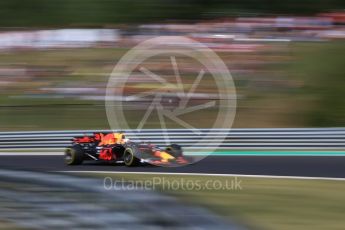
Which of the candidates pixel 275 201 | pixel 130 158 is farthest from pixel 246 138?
pixel 275 201

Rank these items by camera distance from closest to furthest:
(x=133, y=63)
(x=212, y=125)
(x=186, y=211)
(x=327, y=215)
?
1. (x=186, y=211)
2. (x=327, y=215)
3. (x=212, y=125)
4. (x=133, y=63)

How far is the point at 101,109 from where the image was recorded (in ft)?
63.8

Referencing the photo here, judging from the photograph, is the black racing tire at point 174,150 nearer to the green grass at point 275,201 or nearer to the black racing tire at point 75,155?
the green grass at point 275,201

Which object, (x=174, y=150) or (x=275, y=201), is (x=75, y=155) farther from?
(x=275, y=201)

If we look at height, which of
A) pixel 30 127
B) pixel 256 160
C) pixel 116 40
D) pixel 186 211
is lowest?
pixel 186 211

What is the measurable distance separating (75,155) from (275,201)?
3329 millimetres

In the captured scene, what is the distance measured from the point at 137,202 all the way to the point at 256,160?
6.56 meters

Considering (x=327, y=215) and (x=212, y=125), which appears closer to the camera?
(x=327, y=215)

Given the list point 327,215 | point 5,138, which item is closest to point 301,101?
point 5,138

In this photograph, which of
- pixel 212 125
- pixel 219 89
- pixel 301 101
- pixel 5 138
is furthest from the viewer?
pixel 219 89

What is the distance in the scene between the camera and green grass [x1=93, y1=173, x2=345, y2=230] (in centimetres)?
692

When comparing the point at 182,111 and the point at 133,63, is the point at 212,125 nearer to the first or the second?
the point at 182,111

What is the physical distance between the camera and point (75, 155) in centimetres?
1033

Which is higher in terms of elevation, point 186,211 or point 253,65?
point 253,65
